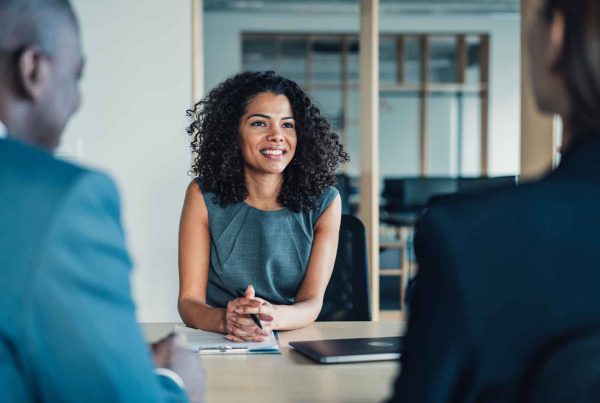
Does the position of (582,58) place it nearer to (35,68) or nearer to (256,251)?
(35,68)

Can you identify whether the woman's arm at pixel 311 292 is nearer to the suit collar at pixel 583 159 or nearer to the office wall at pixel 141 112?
the suit collar at pixel 583 159

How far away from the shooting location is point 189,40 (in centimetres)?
381

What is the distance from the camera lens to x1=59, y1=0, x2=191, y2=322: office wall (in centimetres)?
376

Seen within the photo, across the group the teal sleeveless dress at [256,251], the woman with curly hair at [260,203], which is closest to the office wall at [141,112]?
the woman with curly hair at [260,203]

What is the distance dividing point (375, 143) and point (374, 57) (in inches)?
19.6

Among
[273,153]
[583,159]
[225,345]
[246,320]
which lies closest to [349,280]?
[273,153]

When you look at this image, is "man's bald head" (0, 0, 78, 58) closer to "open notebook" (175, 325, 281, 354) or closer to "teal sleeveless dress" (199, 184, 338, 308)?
"open notebook" (175, 325, 281, 354)

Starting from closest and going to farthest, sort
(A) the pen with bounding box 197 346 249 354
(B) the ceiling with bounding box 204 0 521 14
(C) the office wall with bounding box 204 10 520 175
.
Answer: (A) the pen with bounding box 197 346 249 354
(B) the ceiling with bounding box 204 0 521 14
(C) the office wall with bounding box 204 10 520 175

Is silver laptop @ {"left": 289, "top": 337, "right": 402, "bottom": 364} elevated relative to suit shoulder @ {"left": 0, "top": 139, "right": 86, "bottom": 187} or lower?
lower

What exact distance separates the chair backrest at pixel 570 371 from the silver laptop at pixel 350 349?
0.74 metres

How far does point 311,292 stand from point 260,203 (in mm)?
408

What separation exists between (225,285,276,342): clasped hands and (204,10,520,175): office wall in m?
7.31

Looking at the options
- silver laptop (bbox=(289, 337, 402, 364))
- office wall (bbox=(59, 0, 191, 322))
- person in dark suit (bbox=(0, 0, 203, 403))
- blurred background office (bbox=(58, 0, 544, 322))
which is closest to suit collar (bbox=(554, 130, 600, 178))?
person in dark suit (bbox=(0, 0, 203, 403))

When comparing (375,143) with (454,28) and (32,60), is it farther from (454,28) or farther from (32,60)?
(454,28)
